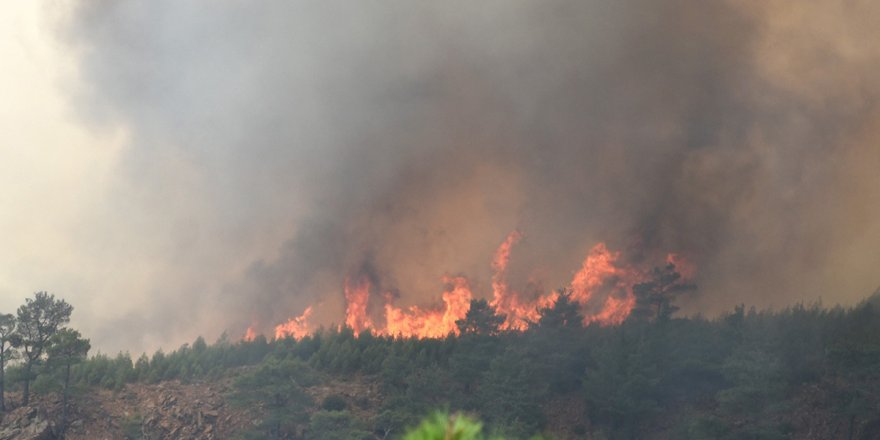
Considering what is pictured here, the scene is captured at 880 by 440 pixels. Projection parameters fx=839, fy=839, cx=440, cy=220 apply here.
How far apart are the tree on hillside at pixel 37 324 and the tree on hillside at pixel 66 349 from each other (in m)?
0.98

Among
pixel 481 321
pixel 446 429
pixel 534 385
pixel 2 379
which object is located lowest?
pixel 446 429

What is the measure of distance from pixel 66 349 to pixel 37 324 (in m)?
3.00

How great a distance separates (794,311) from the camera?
190 ft

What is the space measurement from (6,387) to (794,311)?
5176 cm

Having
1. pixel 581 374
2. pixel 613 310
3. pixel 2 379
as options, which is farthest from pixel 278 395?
pixel 613 310

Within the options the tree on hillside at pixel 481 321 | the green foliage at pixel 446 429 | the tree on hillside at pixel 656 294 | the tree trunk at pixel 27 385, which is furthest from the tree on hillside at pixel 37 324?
the green foliage at pixel 446 429

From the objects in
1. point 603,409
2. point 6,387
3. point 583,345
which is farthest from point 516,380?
point 6,387

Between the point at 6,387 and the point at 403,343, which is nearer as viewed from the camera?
the point at 6,387

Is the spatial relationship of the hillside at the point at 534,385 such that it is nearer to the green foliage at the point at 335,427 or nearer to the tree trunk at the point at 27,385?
the green foliage at the point at 335,427

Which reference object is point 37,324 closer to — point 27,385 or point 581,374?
point 27,385

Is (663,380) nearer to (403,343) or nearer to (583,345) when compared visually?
(583,345)

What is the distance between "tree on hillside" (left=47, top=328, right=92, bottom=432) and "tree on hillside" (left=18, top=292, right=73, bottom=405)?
3.23 ft

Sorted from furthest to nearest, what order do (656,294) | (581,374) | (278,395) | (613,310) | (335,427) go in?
(613,310) → (656,294) → (581,374) → (278,395) → (335,427)

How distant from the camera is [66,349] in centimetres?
4912
